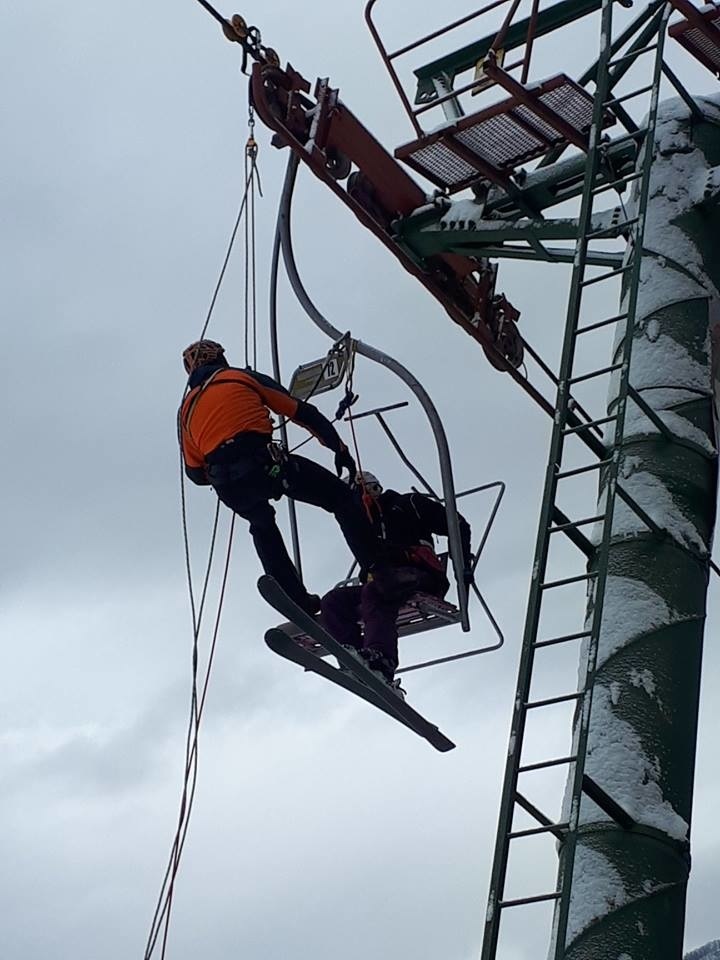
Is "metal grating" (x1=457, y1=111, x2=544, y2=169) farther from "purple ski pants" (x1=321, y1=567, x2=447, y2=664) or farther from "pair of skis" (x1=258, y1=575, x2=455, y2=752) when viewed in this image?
"pair of skis" (x1=258, y1=575, x2=455, y2=752)

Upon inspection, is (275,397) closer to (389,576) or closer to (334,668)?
(389,576)

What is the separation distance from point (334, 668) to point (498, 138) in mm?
3458

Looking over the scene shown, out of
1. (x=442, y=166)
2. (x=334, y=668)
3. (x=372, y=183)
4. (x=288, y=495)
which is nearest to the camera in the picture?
(x=334, y=668)

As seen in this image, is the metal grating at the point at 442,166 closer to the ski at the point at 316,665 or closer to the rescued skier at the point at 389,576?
the rescued skier at the point at 389,576

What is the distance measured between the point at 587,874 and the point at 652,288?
3362mm

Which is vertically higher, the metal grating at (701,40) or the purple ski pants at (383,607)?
the metal grating at (701,40)

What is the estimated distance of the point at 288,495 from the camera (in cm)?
1068

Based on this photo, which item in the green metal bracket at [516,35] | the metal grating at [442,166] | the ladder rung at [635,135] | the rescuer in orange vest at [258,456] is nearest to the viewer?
the ladder rung at [635,135]

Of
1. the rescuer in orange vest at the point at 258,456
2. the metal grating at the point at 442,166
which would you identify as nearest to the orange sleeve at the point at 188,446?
the rescuer in orange vest at the point at 258,456

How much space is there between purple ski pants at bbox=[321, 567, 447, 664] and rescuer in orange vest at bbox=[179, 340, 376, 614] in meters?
0.41

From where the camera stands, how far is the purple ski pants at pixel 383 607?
421 inches

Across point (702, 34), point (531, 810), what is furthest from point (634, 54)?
point (531, 810)

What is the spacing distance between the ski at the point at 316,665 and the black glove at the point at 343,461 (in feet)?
3.54

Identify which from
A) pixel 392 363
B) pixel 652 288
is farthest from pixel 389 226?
pixel 652 288
